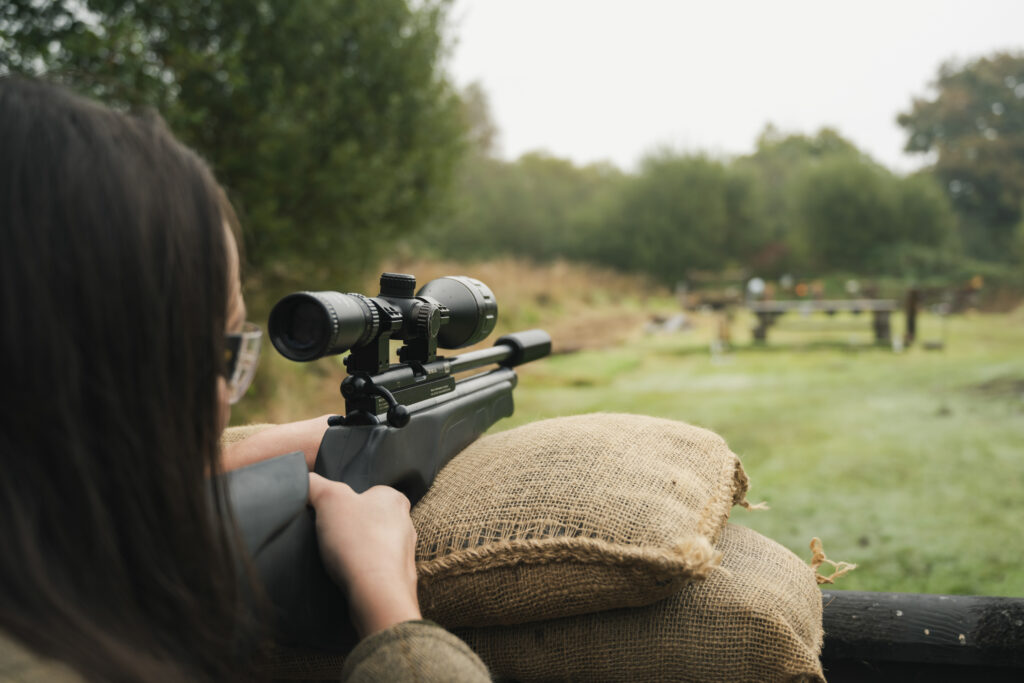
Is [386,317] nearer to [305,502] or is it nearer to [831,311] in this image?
[305,502]

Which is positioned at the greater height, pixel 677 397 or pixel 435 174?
pixel 435 174

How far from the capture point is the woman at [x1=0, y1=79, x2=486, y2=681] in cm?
63

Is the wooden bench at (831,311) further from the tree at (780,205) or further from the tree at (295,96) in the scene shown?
the tree at (780,205)

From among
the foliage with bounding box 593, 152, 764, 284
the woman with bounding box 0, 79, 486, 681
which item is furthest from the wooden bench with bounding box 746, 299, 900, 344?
the woman with bounding box 0, 79, 486, 681

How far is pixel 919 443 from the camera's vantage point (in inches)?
185

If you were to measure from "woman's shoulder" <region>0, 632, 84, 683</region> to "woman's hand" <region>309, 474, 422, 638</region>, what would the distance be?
12.1 inches

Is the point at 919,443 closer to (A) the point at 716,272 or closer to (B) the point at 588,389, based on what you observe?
(B) the point at 588,389

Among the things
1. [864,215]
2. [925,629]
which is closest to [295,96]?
[925,629]

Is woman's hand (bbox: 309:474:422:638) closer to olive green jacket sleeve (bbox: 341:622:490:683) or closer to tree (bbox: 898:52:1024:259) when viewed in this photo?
olive green jacket sleeve (bbox: 341:622:490:683)

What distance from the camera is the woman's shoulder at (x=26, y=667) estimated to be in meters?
0.61

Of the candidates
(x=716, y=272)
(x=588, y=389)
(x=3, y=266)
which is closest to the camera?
(x=3, y=266)

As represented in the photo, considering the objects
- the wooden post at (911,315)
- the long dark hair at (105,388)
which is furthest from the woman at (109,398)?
the wooden post at (911,315)

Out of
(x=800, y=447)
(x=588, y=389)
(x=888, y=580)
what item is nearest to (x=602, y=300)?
(x=588, y=389)

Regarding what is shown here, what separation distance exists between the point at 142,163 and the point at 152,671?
1.57ft
